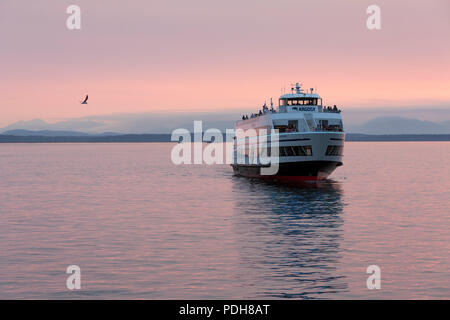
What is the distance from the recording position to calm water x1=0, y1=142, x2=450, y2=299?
22.4 metres

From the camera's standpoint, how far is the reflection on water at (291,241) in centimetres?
2275

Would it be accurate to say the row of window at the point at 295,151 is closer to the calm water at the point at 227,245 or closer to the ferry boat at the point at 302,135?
the ferry boat at the point at 302,135

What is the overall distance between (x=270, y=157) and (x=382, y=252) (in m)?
41.2

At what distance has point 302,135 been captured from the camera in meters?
63.9

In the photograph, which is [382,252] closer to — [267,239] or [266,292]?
[267,239]

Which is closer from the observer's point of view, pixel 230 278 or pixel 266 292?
pixel 266 292

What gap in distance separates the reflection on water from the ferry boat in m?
6.09

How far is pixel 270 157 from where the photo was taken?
69750mm

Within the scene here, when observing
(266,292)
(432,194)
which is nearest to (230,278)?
(266,292)

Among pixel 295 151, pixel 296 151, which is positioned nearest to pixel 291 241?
pixel 296 151

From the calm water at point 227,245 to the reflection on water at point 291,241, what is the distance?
65 mm

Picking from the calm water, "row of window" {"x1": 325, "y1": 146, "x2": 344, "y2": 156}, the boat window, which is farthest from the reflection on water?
"row of window" {"x1": 325, "y1": 146, "x2": 344, "y2": 156}

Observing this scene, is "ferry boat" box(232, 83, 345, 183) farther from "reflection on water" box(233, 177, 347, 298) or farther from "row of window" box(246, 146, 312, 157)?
"reflection on water" box(233, 177, 347, 298)

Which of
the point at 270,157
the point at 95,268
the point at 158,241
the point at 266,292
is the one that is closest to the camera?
the point at 266,292
